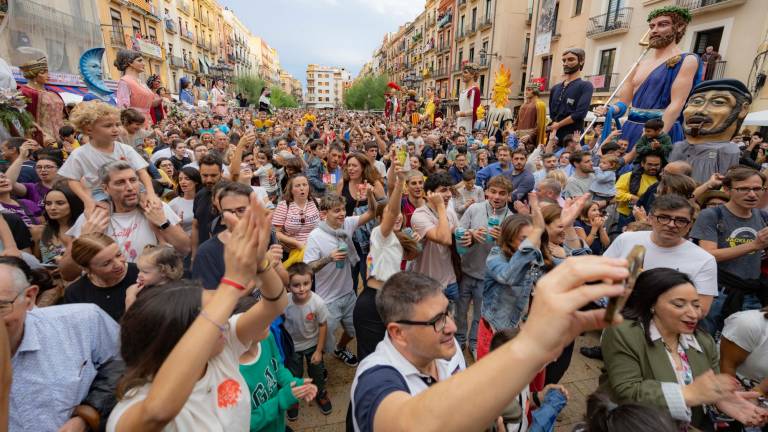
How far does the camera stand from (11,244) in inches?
109

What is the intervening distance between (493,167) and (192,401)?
18.1 feet

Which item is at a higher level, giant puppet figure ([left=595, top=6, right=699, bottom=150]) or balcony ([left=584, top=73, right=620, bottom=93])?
balcony ([left=584, top=73, right=620, bottom=93])

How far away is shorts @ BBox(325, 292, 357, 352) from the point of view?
3.27 m

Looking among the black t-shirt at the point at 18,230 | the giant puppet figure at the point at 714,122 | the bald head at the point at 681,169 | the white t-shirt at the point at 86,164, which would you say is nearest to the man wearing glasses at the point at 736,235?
the bald head at the point at 681,169

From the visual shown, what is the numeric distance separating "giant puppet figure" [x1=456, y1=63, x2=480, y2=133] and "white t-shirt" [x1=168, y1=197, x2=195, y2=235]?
828cm

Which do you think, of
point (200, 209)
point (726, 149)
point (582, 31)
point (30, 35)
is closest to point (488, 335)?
point (200, 209)

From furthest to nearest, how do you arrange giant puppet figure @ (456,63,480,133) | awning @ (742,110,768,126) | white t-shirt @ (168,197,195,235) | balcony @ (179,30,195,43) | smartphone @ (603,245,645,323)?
balcony @ (179,30,195,43) < giant puppet figure @ (456,63,480,133) < awning @ (742,110,768,126) < white t-shirt @ (168,197,195,235) < smartphone @ (603,245,645,323)

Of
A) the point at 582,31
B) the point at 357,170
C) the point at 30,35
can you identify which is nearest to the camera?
the point at 357,170

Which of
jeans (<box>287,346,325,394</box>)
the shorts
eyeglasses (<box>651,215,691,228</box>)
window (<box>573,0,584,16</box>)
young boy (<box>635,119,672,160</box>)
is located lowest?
jeans (<box>287,346,325,394</box>)

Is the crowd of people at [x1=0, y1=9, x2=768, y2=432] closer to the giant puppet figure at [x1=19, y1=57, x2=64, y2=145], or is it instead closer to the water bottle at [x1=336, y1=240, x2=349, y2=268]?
the water bottle at [x1=336, y1=240, x2=349, y2=268]

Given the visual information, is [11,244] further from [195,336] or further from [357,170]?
[357,170]

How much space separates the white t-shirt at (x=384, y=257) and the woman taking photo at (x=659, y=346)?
145cm

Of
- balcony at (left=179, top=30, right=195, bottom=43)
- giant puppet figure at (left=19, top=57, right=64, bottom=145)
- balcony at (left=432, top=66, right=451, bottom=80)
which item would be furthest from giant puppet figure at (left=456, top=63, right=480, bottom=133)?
balcony at (left=179, top=30, right=195, bottom=43)

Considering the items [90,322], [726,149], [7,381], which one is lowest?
[90,322]
